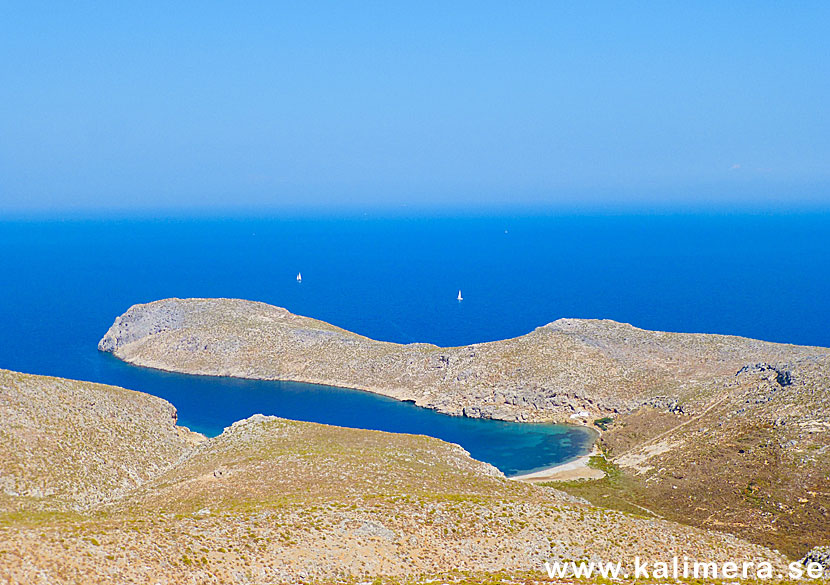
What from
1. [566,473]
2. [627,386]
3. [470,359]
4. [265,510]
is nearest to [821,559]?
[265,510]

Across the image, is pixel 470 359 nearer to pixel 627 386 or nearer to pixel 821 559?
pixel 627 386

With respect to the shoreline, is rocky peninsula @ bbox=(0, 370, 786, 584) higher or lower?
higher

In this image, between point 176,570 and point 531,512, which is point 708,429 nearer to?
point 531,512

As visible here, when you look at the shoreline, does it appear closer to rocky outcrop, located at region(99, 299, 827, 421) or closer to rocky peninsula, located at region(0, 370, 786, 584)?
rocky peninsula, located at region(0, 370, 786, 584)

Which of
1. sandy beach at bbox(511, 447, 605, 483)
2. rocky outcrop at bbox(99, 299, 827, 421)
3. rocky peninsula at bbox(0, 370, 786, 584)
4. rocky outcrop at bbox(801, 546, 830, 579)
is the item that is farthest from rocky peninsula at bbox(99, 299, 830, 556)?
rocky peninsula at bbox(0, 370, 786, 584)

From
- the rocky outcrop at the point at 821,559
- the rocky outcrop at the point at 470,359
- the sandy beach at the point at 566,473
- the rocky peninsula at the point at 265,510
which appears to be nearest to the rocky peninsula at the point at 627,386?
the rocky outcrop at the point at 470,359

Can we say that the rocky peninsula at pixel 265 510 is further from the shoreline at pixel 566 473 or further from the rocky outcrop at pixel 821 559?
the shoreline at pixel 566 473

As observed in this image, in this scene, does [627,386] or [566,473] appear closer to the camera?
[566,473]
